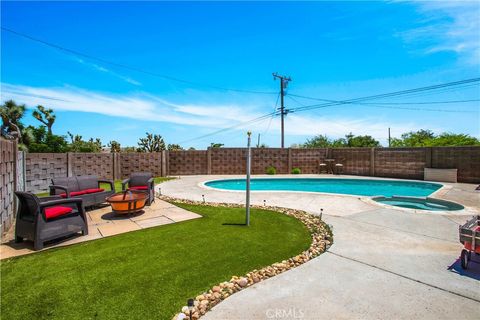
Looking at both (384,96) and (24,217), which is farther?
(384,96)

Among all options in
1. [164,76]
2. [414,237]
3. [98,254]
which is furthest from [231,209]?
[164,76]

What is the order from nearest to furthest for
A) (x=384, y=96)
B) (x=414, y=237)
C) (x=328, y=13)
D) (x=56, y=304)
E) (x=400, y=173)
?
(x=56, y=304), (x=414, y=237), (x=328, y=13), (x=400, y=173), (x=384, y=96)

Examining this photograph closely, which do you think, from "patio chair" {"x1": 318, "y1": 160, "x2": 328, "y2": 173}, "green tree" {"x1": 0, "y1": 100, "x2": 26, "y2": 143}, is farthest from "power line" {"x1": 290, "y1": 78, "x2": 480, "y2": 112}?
"green tree" {"x1": 0, "y1": 100, "x2": 26, "y2": 143}

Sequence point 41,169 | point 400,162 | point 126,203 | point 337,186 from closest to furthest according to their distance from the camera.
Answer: point 126,203
point 41,169
point 337,186
point 400,162

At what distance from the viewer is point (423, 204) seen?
7.54m

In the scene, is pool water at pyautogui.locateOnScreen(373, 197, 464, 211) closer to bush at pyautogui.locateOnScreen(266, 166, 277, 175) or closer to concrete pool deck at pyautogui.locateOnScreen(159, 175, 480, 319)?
concrete pool deck at pyautogui.locateOnScreen(159, 175, 480, 319)

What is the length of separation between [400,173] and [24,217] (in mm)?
15675

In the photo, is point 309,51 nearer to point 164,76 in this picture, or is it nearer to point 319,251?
point 164,76

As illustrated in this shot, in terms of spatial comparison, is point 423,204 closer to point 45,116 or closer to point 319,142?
point 319,142

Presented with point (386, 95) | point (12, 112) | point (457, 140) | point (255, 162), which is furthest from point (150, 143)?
point (457, 140)

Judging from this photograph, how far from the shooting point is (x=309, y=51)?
13.5m

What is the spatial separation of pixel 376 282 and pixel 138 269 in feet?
9.61

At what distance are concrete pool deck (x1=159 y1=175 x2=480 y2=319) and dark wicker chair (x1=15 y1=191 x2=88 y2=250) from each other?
322 cm

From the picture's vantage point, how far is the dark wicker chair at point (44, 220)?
3654mm
